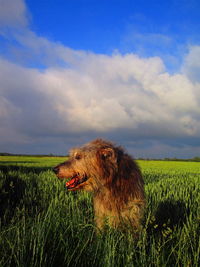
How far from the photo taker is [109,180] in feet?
14.7

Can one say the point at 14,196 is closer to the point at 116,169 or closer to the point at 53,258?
the point at 116,169

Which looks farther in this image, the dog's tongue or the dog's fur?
the dog's tongue

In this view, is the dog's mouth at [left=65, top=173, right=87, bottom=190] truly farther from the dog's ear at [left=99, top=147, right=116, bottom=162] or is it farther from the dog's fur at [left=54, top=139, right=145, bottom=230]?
the dog's ear at [left=99, top=147, right=116, bottom=162]

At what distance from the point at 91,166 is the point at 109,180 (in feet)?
1.43

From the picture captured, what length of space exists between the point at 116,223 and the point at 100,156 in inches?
43.7

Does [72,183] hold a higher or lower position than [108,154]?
lower

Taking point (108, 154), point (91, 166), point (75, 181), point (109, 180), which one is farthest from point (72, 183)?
point (108, 154)

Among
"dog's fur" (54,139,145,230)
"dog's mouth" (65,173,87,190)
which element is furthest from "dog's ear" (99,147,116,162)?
"dog's mouth" (65,173,87,190)

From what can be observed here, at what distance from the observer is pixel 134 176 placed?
4547 millimetres

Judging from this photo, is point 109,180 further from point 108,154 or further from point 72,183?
point 72,183

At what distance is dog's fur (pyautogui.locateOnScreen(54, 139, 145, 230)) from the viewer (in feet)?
14.4

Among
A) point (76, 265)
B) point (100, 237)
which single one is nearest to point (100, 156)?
point (100, 237)

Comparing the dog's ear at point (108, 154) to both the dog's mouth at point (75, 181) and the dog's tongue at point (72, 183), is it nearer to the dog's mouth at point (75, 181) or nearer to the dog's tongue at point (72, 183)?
the dog's mouth at point (75, 181)

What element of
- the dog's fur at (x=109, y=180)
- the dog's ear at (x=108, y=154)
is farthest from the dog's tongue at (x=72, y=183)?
the dog's ear at (x=108, y=154)
